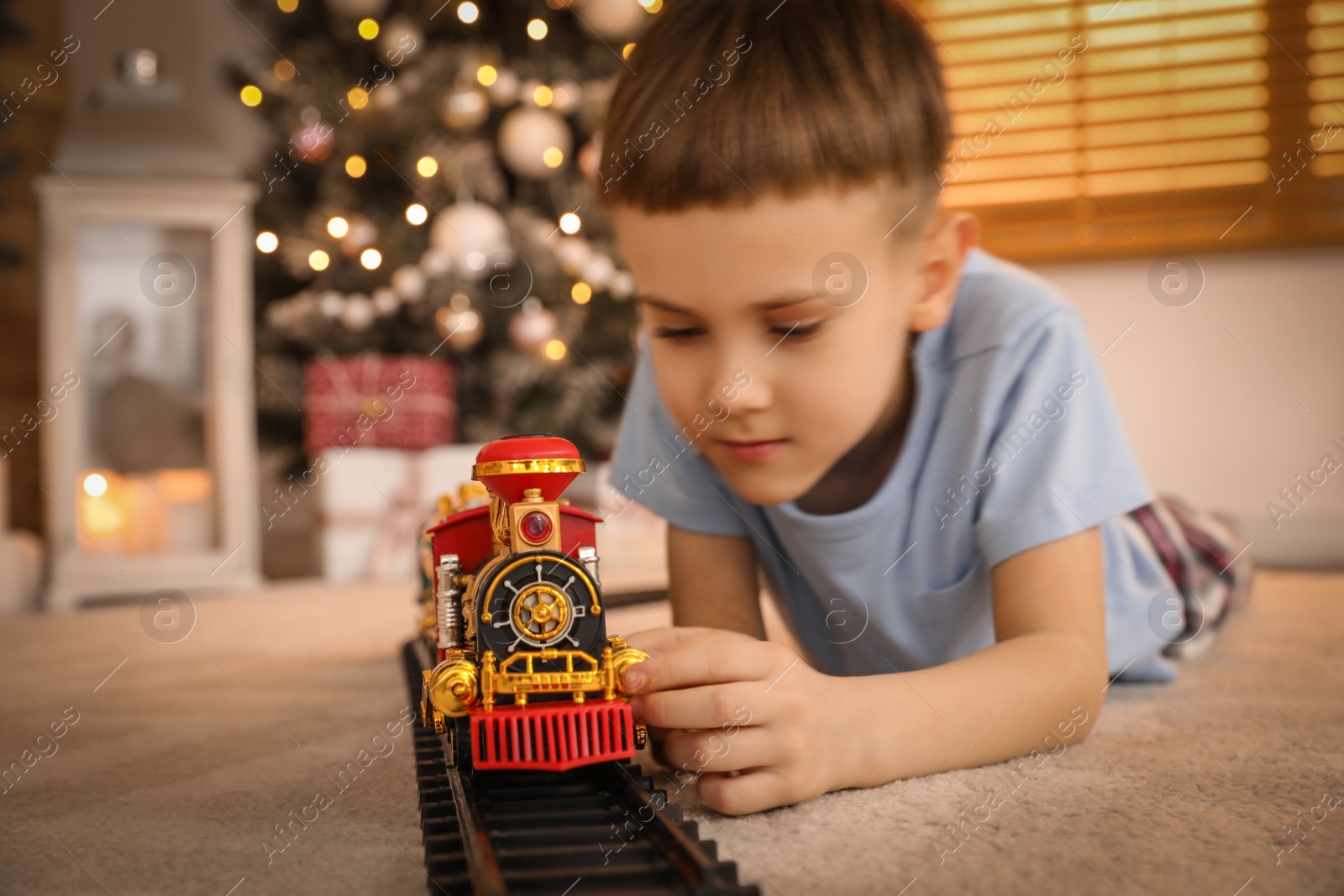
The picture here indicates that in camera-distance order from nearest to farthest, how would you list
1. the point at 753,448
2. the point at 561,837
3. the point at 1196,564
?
the point at 561,837 → the point at 753,448 → the point at 1196,564

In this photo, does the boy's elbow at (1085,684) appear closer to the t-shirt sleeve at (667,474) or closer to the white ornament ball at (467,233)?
the t-shirt sleeve at (667,474)

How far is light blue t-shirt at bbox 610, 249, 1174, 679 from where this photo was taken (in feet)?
2.87

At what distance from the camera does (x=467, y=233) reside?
2633 mm

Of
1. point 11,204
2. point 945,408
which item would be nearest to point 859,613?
point 945,408

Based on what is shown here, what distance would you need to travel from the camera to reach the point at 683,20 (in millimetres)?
884

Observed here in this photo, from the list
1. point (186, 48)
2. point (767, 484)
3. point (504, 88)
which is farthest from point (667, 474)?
point (186, 48)

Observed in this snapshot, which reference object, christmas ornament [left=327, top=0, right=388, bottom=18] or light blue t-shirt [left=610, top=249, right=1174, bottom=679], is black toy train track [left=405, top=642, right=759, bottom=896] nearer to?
light blue t-shirt [left=610, top=249, right=1174, bottom=679]

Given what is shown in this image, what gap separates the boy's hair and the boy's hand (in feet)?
1.12

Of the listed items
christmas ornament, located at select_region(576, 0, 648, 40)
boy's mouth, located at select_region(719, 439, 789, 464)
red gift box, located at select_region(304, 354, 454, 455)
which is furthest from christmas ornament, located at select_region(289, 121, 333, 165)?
boy's mouth, located at select_region(719, 439, 789, 464)

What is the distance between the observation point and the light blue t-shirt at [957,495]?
0.88 metres

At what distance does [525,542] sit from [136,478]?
6.97 feet

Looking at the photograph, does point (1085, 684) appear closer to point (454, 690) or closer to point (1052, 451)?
point (1052, 451)

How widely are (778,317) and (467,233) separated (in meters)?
2.05

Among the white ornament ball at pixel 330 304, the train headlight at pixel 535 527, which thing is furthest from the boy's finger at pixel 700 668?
the white ornament ball at pixel 330 304
